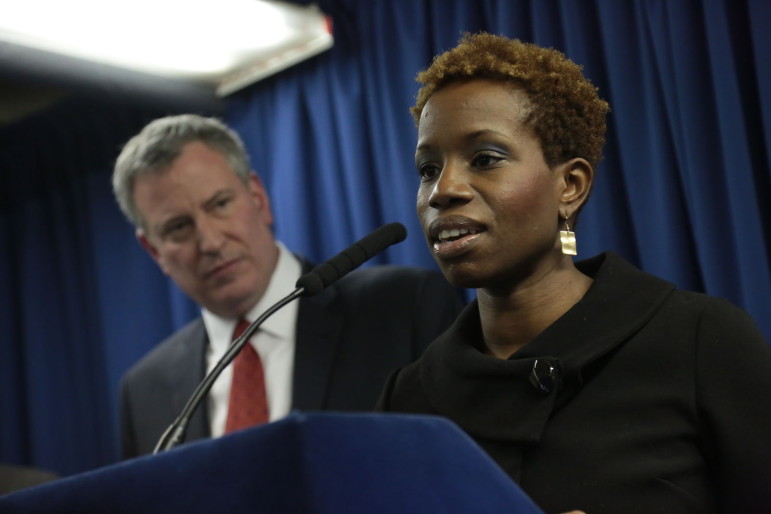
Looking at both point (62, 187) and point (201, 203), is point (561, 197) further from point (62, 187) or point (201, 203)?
point (62, 187)

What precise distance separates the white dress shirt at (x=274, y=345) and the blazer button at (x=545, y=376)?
1.03 meters

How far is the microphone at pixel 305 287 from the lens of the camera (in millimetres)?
1307

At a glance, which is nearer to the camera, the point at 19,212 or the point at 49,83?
the point at 49,83

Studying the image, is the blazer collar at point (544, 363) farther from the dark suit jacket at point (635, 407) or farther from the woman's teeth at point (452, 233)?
the woman's teeth at point (452, 233)

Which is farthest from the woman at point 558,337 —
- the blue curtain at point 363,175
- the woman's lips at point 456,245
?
the blue curtain at point 363,175

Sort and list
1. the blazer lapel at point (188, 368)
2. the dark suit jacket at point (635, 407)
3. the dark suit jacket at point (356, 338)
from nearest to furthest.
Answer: the dark suit jacket at point (635, 407) → the dark suit jacket at point (356, 338) → the blazer lapel at point (188, 368)

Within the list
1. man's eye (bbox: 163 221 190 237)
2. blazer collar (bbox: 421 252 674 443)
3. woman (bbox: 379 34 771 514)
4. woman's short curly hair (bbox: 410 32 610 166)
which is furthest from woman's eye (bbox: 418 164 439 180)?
man's eye (bbox: 163 221 190 237)

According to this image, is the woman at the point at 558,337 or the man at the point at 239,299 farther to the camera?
the man at the point at 239,299

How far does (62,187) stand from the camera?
3.26 metres

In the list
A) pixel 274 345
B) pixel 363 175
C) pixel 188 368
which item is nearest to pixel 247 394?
pixel 274 345

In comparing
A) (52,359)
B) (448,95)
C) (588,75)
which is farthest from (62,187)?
(448,95)

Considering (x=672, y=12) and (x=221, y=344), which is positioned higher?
(x=672, y=12)

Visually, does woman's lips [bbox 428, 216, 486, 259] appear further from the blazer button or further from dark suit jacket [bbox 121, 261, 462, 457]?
dark suit jacket [bbox 121, 261, 462, 457]

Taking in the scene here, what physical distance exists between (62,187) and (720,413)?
280 centimetres
